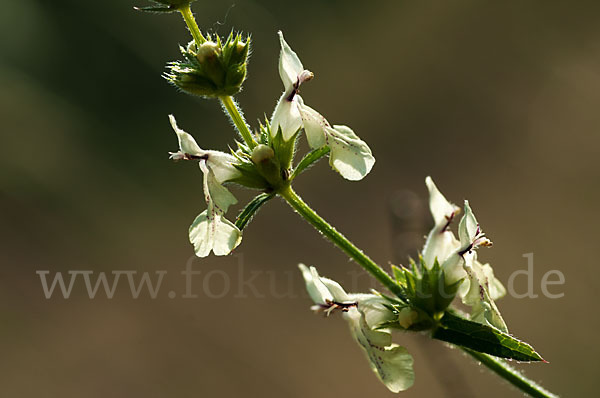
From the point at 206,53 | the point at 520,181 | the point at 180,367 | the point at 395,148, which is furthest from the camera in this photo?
the point at 395,148

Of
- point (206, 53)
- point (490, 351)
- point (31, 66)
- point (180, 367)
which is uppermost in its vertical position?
point (206, 53)

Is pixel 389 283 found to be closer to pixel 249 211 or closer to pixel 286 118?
pixel 249 211

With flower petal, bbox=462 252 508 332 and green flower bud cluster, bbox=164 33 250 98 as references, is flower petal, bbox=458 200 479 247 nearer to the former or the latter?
flower petal, bbox=462 252 508 332

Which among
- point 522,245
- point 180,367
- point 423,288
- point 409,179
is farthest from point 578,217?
point 423,288

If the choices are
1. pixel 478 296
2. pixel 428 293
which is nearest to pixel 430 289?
pixel 428 293

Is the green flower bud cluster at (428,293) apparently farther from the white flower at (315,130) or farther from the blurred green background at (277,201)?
the blurred green background at (277,201)

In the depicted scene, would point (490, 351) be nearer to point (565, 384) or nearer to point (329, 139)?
point (329, 139)

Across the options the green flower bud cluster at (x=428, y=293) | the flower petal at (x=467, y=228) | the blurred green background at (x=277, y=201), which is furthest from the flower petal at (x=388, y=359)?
the blurred green background at (x=277, y=201)
